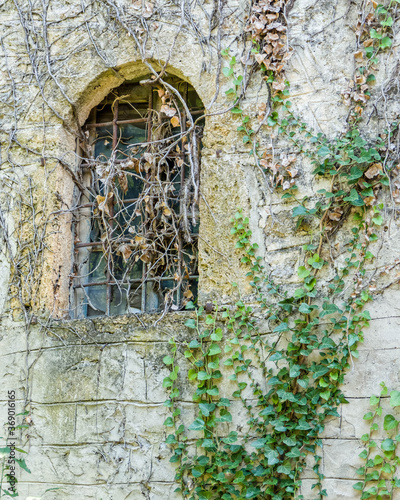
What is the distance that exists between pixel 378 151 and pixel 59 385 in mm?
2058

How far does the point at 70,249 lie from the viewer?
11.4ft

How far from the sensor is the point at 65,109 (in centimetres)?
346

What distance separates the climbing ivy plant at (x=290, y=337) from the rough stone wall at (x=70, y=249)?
63 millimetres

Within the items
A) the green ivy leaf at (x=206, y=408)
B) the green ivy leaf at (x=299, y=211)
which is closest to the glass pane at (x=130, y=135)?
the green ivy leaf at (x=299, y=211)

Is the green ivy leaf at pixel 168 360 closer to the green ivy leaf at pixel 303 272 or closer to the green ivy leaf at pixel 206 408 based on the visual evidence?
the green ivy leaf at pixel 206 408

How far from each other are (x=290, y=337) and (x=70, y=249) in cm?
143

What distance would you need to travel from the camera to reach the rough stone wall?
2.94 metres

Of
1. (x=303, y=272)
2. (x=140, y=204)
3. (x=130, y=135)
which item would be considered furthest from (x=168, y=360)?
(x=130, y=135)

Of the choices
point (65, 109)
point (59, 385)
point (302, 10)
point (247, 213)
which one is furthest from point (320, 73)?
point (59, 385)

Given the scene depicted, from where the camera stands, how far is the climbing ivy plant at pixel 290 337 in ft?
9.00

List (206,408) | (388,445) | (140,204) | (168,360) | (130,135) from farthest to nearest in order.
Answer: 1. (130,135)
2. (140,204)
3. (168,360)
4. (206,408)
5. (388,445)

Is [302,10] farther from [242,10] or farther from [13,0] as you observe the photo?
[13,0]

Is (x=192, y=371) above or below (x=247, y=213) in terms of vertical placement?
below

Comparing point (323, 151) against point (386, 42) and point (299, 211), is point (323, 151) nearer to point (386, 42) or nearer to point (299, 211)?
point (299, 211)
